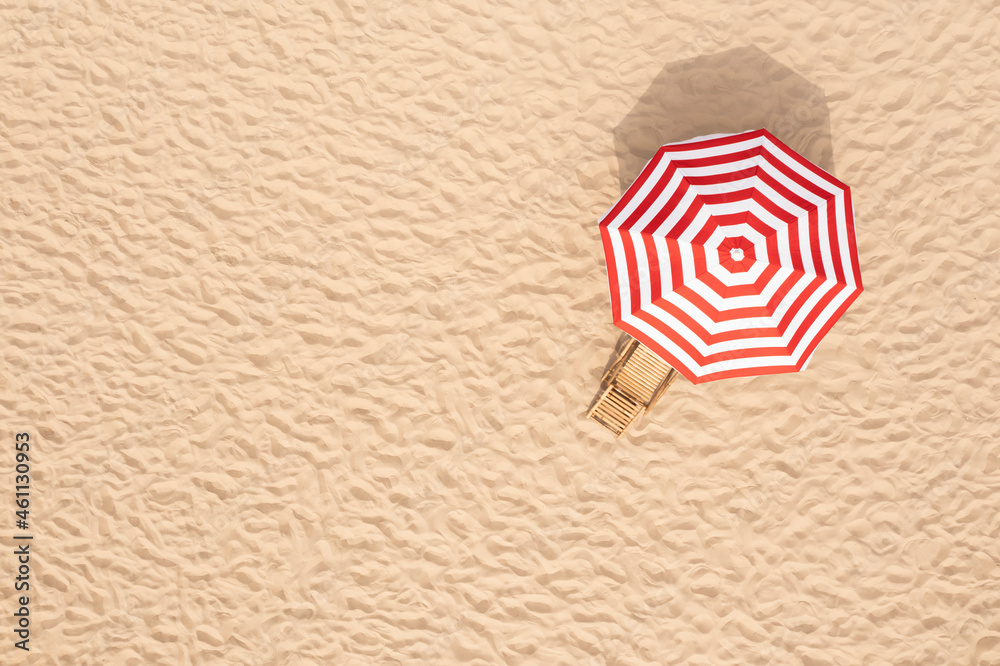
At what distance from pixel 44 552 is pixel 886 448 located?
24.8 ft

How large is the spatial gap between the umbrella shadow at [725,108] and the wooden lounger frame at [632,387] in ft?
5.54

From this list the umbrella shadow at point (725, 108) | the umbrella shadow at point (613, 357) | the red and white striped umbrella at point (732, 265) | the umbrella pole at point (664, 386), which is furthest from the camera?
the umbrella shadow at point (725, 108)

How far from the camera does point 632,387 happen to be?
237 inches

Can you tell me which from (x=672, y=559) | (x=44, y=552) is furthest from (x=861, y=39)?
(x=44, y=552)

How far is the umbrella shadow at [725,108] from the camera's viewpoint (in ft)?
21.2

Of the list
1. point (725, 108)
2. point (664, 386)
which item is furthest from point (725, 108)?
point (664, 386)

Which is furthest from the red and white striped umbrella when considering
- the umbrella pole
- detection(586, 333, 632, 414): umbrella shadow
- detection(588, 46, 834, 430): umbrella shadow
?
detection(588, 46, 834, 430): umbrella shadow

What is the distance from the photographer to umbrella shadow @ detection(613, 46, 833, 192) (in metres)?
6.47

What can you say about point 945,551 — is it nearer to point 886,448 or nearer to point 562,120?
point 886,448

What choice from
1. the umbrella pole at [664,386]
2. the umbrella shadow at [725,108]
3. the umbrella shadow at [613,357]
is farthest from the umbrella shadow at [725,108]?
the umbrella pole at [664,386]

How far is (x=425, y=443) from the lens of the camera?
20.1 feet

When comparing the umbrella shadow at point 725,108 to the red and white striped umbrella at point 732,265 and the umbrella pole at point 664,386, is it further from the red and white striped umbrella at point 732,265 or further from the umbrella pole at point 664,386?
the umbrella pole at point 664,386

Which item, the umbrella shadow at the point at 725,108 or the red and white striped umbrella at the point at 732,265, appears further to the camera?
the umbrella shadow at the point at 725,108

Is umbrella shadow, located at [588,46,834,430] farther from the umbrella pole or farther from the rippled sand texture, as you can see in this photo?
the umbrella pole
